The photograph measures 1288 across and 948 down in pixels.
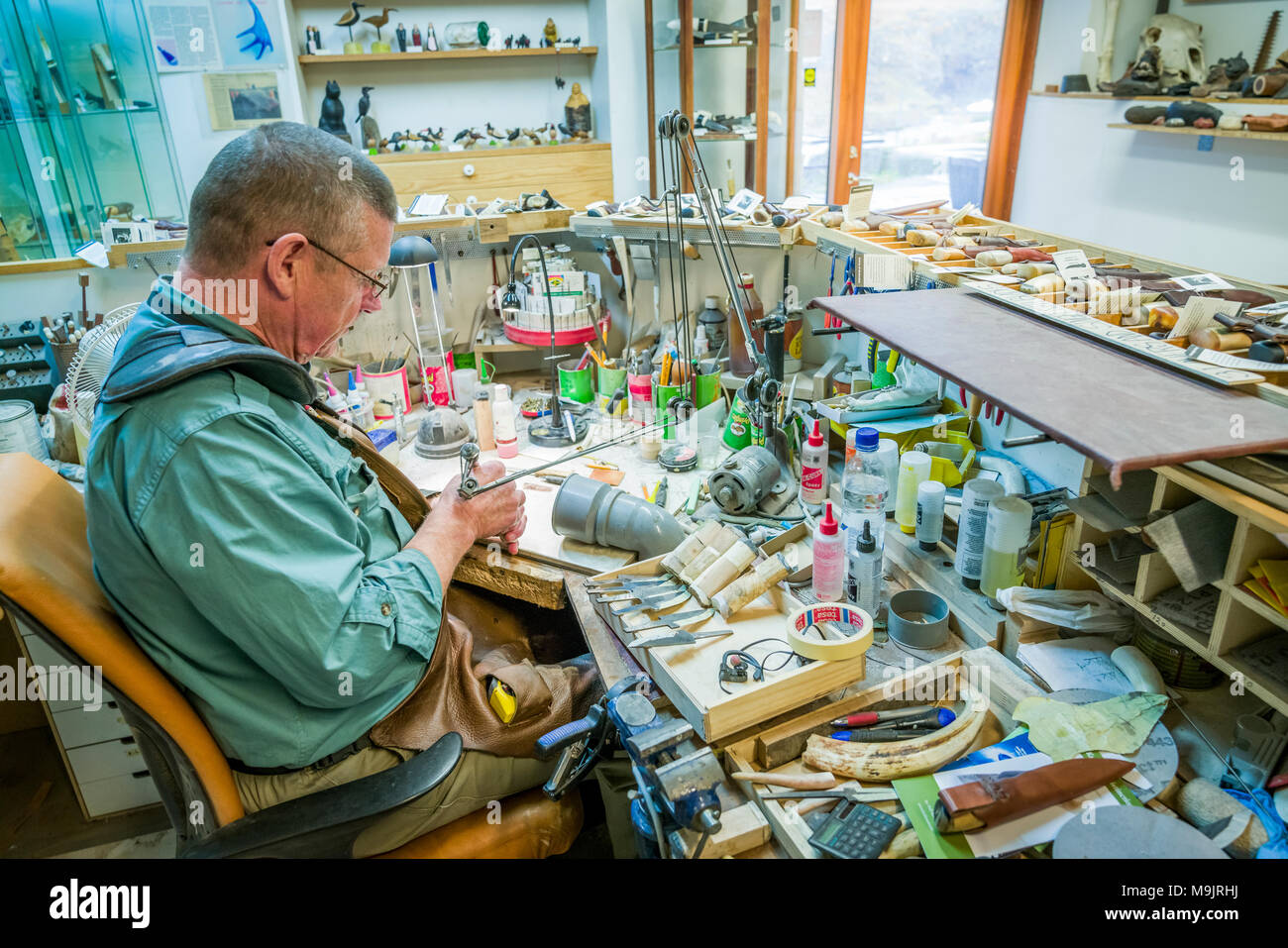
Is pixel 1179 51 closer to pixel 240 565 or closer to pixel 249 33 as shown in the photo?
pixel 249 33

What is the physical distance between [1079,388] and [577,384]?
5.61ft

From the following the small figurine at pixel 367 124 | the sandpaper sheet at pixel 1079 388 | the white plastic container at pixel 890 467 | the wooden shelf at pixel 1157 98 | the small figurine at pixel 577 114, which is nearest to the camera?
the sandpaper sheet at pixel 1079 388

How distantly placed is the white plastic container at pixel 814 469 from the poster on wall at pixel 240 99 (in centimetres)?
338

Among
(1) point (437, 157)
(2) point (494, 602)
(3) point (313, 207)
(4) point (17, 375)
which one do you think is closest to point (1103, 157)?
(1) point (437, 157)

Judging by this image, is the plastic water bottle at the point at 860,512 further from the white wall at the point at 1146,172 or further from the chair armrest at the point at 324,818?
the white wall at the point at 1146,172

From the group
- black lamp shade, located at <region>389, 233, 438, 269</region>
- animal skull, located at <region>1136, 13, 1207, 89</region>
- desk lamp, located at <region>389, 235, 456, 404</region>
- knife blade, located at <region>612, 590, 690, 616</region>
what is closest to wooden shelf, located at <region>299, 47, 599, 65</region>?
desk lamp, located at <region>389, 235, 456, 404</region>

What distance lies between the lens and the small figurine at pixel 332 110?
13.2 ft

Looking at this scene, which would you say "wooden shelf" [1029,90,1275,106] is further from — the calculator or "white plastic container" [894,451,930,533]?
the calculator

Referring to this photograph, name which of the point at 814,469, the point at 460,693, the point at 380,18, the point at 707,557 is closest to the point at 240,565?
the point at 460,693

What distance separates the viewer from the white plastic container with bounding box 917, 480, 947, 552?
64.7 inches

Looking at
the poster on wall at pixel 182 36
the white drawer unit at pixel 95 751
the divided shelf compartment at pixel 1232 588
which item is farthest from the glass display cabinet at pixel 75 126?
the divided shelf compartment at pixel 1232 588
